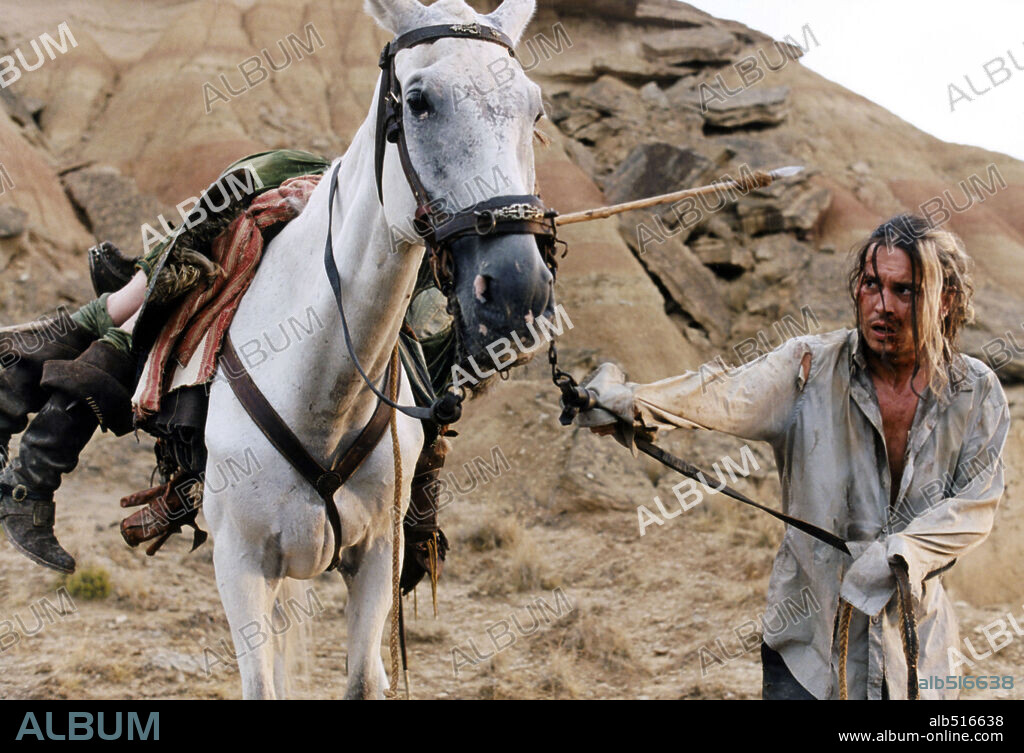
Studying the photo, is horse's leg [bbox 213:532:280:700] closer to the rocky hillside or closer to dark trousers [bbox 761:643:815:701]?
dark trousers [bbox 761:643:815:701]

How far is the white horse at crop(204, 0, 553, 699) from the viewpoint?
2.62 meters

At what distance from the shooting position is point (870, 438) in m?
3.39

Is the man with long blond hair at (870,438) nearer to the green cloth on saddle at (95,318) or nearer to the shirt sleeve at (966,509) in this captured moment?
the shirt sleeve at (966,509)

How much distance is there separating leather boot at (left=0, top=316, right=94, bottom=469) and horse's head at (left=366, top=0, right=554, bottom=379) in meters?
2.35

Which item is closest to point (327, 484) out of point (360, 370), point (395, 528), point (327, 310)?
point (395, 528)

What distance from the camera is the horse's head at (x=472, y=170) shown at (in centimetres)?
244

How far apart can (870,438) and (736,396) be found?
463mm

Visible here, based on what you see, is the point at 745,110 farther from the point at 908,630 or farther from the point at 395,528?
the point at 908,630

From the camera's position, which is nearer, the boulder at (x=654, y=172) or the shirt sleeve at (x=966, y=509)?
the shirt sleeve at (x=966, y=509)

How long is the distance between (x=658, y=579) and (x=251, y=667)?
22.8ft

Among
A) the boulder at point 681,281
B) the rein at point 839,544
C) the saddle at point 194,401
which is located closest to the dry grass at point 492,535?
the saddle at point 194,401

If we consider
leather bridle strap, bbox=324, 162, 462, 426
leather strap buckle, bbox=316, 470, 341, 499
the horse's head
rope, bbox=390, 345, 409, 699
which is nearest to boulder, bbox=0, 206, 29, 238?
leather bridle strap, bbox=324, 162, 462, 426

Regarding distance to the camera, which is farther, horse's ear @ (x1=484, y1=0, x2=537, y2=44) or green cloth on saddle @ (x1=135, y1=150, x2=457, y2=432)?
green cloth on saddle @ (x1=135, y1=150, x2=457, y2=432)
